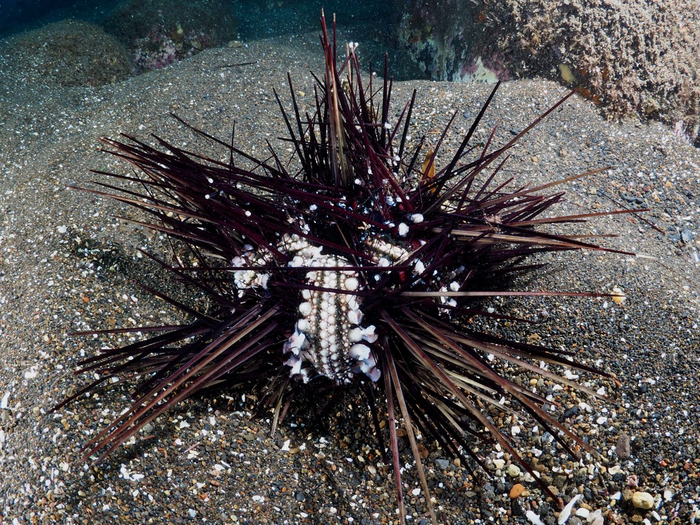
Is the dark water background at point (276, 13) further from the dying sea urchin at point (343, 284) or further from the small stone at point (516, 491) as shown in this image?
the small stone at point (516, 491)

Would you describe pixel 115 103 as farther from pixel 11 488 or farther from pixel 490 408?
pixel 490 408

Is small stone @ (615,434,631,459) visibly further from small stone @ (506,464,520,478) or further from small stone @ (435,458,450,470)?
small stone @ (435,458,450,470)

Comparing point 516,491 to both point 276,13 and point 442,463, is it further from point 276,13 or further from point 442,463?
point 276,13

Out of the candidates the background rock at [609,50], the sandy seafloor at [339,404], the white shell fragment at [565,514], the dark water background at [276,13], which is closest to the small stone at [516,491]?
the sandy seafloor at [339,404]

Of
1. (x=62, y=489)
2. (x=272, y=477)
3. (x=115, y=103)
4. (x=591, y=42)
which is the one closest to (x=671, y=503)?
(x=272, y=477)

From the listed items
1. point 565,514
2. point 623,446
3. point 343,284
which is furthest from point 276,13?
point 565,514

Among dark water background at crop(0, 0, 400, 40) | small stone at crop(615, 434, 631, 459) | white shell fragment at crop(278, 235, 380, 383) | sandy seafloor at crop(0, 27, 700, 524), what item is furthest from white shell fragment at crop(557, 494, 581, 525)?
dark water background at crop(0, 0, 400, 40)
